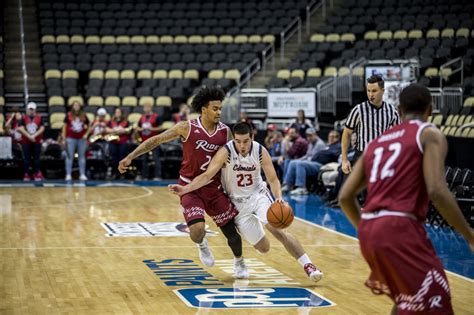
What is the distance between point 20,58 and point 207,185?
21.4m

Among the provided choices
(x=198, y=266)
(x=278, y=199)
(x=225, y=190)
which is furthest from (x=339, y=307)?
(x=198, y=266)

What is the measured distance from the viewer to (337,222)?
13.6 meters

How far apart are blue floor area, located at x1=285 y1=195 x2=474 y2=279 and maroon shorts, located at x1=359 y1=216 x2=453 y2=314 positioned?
4.52 metres

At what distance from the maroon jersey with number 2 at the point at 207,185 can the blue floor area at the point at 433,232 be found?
2.38 metres

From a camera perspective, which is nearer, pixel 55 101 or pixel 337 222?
pixel 337 222

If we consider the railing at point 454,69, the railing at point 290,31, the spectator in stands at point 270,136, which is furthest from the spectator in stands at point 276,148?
the railing at point 290,31

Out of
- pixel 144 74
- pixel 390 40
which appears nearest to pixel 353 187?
pixel 144 74

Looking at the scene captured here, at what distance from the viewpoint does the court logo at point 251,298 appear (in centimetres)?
723

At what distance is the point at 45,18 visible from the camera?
30016 mm

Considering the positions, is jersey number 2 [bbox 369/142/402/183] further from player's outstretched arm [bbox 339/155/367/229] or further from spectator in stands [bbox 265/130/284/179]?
spectator in stands [bbox 265/130/284/179]

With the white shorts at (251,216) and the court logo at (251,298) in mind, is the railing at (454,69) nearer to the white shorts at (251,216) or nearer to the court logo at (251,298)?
the white shorts at (251,216)

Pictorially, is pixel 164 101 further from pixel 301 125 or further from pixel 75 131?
pixel 301 125

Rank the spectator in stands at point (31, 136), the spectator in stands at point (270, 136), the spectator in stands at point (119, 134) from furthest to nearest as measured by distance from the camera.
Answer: the spectator in stands at point (119, 134) < the spectator in stands at point (31, 136) < the spectator in stands at point (270, 136)

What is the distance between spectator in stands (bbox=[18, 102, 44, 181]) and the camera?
20.7 metres
